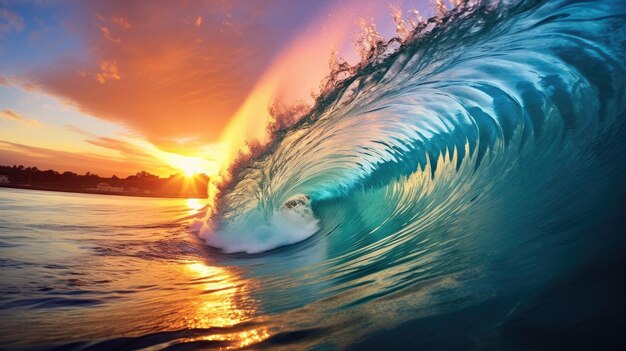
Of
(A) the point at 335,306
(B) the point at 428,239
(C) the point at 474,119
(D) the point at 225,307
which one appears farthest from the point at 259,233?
(A) the point at 335,306

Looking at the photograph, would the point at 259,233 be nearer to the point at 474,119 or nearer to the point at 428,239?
the point at 428,239

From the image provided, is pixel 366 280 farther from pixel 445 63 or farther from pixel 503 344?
pixel 445 63

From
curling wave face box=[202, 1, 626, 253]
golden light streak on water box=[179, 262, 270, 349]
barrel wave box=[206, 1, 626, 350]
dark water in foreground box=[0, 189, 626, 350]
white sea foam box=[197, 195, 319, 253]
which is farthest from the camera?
white sea foam box=[197, 195, 319, 253]

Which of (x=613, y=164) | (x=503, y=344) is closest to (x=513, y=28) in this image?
(x=613, y=164)

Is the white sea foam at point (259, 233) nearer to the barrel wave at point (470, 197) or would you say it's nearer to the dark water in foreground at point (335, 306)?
the barrel wave at point (470, 197)

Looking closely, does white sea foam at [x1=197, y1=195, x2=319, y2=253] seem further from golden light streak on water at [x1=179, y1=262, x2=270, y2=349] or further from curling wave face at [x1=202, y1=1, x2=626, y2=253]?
golden light streak on water at [x1=179, y1=262, x2=270, y2=349]

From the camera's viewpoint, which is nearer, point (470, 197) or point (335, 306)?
point (335, 306)

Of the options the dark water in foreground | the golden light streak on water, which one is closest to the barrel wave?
the dark water in foreground
